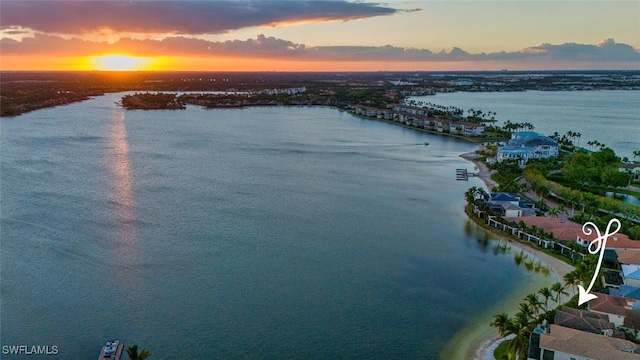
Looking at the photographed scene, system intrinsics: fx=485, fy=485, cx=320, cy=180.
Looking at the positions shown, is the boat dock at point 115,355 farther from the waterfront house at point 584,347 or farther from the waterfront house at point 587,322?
the waterfront house at point 587,322

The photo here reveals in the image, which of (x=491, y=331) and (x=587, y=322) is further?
(x=491, y=331)

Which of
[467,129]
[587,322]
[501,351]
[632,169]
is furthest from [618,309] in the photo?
[467,129]

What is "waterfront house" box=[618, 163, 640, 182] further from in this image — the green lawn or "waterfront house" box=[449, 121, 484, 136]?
the green lawn

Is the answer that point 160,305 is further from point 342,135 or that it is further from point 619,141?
point 619,141

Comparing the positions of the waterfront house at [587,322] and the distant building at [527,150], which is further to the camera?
the distant building at [527,150]

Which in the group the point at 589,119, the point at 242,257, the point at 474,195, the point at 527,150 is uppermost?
the point at 589,119

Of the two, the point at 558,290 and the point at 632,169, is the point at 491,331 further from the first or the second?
the point at 632,169

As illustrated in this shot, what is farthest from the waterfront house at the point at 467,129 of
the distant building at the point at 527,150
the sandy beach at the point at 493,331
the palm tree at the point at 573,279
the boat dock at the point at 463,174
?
the palm tree at the point at 573,279
